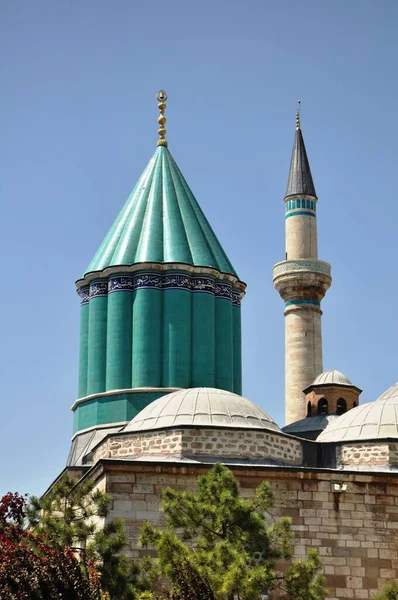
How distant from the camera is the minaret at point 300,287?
2397 centimetres

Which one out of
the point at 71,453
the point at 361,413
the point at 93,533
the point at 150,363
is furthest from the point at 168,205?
the point at 93,533

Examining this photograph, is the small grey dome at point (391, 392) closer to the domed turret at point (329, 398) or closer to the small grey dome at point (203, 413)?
the domed turret at point (329, 398)

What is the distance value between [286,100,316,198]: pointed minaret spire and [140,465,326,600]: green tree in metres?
14.1

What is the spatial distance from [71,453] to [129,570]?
7169 mm

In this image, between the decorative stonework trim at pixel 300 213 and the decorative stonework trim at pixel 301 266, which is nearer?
the decorative stonework trim at pixel 301 266

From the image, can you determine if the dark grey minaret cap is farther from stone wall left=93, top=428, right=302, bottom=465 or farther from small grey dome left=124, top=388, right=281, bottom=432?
stone wall left=93, top=428, right=302, bottom=465

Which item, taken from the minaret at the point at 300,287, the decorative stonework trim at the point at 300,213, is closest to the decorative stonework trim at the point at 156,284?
the minaret at the point at 300,287

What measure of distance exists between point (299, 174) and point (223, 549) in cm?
1562

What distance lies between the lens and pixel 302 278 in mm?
24547

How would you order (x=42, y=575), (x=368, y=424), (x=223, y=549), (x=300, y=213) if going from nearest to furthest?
(x=42, y=575)
(x=223, y=549)
(x=368, y=424)
(x=300, y=213)

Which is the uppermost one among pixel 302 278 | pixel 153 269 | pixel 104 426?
pixel 302 278

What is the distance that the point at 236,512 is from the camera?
11945mm

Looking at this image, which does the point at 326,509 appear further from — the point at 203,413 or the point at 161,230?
the point at 161,230

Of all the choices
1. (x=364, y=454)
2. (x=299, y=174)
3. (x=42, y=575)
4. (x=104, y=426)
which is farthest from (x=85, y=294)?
(x=42, y=575)
